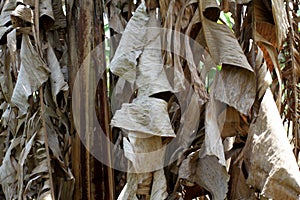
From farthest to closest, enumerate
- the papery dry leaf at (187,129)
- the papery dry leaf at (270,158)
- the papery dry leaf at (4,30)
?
the papery dry leaf at (4,30) < the papery dry leaf at (187,129) < the papery dry leaf at (270,158)

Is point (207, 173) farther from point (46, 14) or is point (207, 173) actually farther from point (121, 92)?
point (46, 14)

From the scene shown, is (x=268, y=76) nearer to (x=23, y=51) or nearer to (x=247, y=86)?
(x=247, y=86)

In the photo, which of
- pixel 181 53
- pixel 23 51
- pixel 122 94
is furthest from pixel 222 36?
pixel 23 51

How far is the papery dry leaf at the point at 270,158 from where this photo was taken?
0.63 m

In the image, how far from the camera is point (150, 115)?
0.66 metres

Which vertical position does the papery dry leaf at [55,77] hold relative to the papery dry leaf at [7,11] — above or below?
below

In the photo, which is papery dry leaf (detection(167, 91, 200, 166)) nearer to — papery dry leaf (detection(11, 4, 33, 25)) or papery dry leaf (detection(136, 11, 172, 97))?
papery dry leaf (detection(136, 11, 172, 97))

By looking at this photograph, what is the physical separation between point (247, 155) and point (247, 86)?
0.09m

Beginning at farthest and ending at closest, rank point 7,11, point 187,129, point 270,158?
point 7,11
point 187,129
point 270,158

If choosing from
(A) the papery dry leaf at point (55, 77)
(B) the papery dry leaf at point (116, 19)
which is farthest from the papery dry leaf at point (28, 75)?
(B) the papery dry leaf at point (116, 19)

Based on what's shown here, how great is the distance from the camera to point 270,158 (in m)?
0.65

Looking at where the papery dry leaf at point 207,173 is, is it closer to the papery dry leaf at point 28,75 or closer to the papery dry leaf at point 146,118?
the papery dry leaf at point 146,118

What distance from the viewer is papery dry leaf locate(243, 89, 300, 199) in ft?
2.07

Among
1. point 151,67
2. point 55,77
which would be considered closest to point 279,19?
point 151,67
